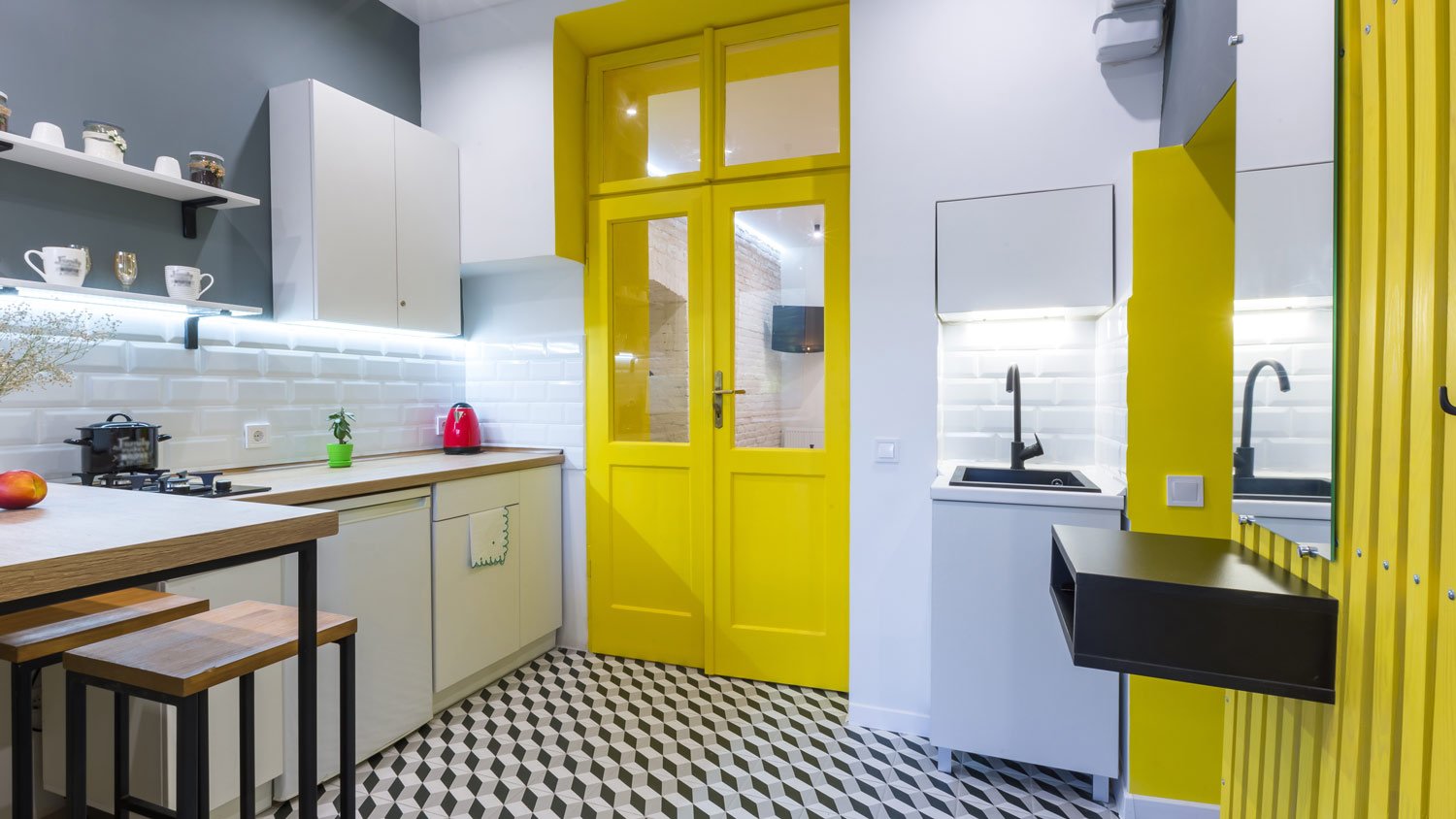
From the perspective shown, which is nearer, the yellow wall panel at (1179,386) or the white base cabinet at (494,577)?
the yellow wall panel at (1179,386)

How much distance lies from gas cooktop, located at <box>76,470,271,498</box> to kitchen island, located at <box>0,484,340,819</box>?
0.44 meters

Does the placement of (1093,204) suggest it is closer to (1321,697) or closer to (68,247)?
(1321,697)

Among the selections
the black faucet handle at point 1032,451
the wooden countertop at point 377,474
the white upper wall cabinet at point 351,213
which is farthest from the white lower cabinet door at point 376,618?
the black faucet handle at point 1032,451

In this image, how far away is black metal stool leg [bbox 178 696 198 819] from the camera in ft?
3.68

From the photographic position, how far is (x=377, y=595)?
7.79 ft

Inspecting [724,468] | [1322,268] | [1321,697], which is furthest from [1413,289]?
[724,468]

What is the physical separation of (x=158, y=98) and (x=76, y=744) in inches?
83.7

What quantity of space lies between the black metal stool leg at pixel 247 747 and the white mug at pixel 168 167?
1755 millimetres

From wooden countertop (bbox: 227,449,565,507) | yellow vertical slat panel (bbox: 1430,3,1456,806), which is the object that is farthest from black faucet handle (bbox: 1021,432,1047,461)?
wooden countertop (bbox: 227,449,565,507)

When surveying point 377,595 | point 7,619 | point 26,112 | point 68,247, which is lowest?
point 377,595

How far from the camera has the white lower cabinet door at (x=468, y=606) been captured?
2.66 meters

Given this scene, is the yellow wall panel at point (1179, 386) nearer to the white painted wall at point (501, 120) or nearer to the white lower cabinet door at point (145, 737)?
the white painted wall at point (501, 120)

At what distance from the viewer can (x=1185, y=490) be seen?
6.59 ft

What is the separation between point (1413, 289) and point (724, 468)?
2.48m
